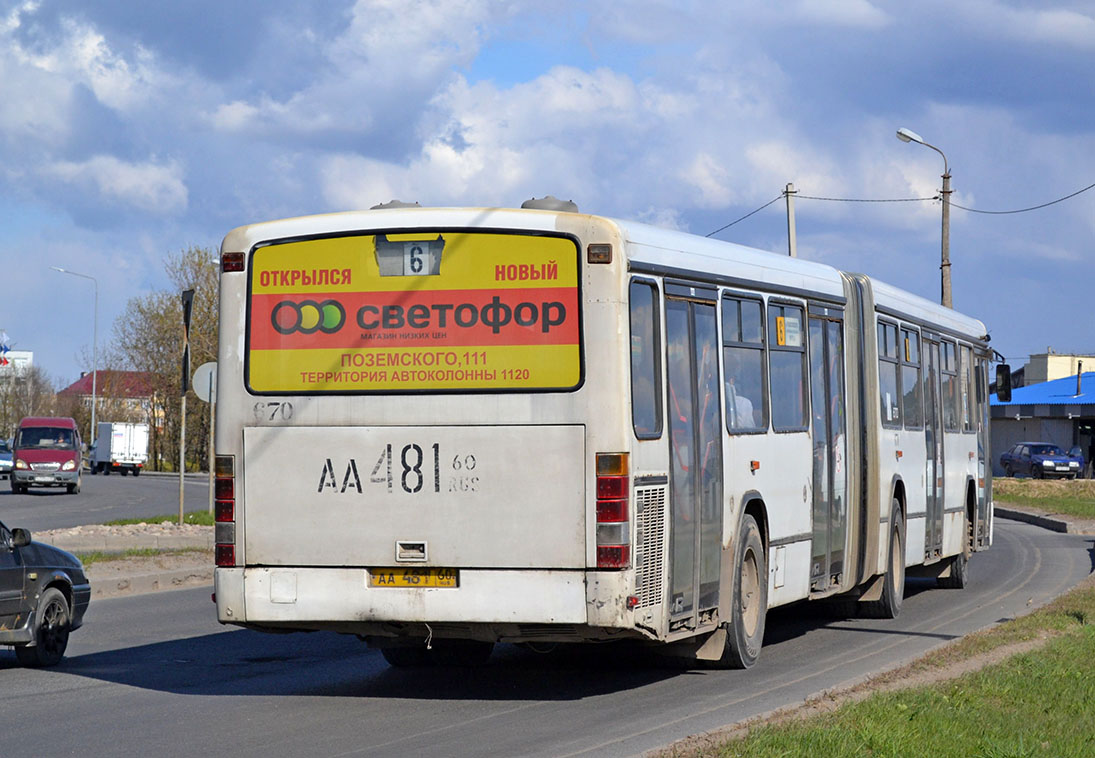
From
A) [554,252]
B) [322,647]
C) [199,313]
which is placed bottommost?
[322,647]

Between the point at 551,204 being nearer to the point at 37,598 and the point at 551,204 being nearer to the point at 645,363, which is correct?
the point at 645,363

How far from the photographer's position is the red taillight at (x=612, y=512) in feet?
30.9

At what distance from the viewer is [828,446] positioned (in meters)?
13.9

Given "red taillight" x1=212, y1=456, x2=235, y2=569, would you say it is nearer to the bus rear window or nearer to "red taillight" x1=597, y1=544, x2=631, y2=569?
the bus rear window

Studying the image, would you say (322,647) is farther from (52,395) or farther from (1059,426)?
(52,395)

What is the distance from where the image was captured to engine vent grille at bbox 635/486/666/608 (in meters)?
9.57

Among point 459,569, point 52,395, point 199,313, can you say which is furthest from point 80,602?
point 52,395

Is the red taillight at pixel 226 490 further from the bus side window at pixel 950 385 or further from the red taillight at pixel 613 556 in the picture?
the bus side window at pixel 950 385

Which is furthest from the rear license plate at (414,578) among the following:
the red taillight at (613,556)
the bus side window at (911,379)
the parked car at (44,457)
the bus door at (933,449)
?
the parked car at (44,457)

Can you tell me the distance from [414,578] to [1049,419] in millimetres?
72206

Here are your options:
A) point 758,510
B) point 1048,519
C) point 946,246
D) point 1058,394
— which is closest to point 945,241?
point 946,246

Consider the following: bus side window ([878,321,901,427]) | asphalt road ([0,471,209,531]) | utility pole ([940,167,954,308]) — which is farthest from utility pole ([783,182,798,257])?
bus side window ([878,321,901,427])

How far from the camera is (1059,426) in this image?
252ft

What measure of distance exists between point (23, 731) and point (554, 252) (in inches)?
167
